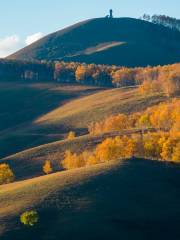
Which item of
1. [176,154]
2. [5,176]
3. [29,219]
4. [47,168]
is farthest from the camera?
[47,168]

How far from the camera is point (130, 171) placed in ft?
302

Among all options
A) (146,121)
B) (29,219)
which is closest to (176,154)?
(29,219)

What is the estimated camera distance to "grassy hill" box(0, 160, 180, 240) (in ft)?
237

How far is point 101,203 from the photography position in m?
80.1

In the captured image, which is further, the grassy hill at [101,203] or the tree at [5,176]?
the tree at [5,176]

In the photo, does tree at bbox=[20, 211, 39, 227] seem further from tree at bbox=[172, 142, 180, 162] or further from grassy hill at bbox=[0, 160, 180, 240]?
tree at bbox=[172, 142, 180, 162]

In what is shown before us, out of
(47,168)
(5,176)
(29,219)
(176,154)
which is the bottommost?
(5,176)

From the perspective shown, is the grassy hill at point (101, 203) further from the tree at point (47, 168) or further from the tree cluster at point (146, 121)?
the tree cluster at point (146, 121)

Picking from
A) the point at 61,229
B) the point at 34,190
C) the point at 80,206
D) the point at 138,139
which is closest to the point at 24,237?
the point at 61,229

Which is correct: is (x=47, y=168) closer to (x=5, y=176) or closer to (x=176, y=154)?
(x=5, y=176)

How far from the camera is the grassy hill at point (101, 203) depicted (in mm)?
72312

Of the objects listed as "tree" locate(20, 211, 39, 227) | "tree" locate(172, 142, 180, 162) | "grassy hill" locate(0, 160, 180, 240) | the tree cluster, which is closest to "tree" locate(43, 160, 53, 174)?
"tree" locate(172, 142, 180, 162)

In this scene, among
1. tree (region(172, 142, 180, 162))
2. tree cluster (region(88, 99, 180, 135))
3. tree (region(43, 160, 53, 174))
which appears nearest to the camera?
tree (region(172, 142, 180, 162))

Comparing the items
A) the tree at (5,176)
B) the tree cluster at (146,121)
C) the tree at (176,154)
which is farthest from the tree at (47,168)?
the tree cluster at (146,121)
